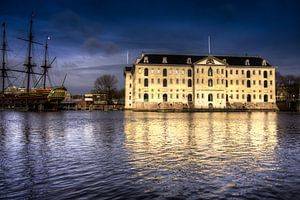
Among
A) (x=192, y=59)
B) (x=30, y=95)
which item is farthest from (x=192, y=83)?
(x=30, y=95)

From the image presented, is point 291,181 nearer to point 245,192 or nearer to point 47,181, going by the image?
point 245,192

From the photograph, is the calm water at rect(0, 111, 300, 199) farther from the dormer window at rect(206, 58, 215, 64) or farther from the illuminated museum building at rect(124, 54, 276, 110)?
the dormer window at rect(206, 58, 215, 64)

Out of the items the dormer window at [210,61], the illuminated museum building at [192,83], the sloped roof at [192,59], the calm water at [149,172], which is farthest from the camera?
the sloped roof at [192,59]

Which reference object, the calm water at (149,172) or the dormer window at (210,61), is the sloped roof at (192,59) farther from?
the calm water at (149,172)

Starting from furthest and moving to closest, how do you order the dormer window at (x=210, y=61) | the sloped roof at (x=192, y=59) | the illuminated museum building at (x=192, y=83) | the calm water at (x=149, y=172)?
1. the sloped roof at (x=192, y=59)
2. the dormer window at (x=210, y=61)
3. the illuminated museum building at (x=192, y=83)
4. the calm water at (x=149, y=172)

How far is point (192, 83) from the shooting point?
10875cm

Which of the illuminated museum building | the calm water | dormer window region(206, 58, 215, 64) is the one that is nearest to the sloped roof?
the illuminated museum building

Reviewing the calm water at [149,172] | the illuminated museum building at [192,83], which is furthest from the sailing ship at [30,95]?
the calm water at [149,172]

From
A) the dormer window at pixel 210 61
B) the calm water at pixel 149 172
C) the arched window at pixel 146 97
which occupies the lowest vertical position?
the calm water at pixel 149 172

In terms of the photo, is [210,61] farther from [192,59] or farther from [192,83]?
[192,83]

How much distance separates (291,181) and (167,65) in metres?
97.9

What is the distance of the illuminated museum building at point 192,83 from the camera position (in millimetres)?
106188

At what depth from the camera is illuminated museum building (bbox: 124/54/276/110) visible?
348ft

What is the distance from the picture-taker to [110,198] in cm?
854
